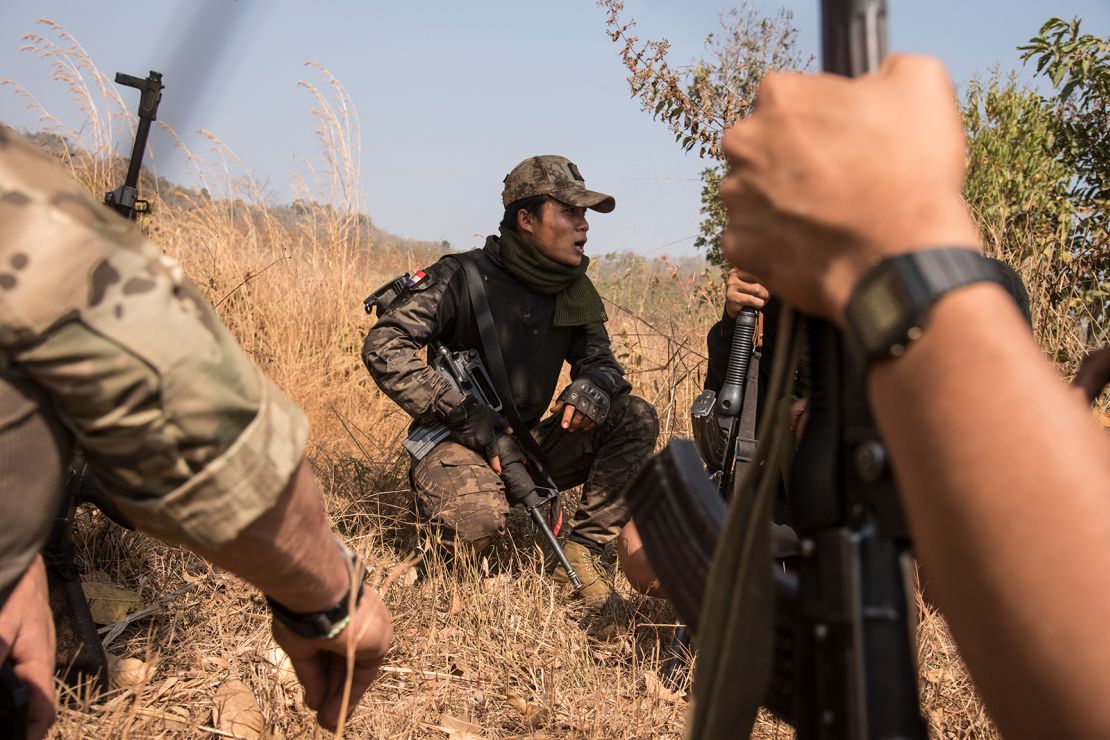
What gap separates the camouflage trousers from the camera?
12.2ft

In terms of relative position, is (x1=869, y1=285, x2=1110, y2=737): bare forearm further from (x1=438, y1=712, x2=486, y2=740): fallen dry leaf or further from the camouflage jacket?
the camouflage jacket

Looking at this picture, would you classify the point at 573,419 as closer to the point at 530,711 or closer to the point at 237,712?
the point at 530,711

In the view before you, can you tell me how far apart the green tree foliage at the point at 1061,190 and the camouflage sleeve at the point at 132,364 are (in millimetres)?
4881

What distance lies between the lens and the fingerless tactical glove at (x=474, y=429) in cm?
398

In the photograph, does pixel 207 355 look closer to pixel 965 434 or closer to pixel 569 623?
pixel 965 434

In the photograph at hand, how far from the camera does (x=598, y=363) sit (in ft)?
15.0

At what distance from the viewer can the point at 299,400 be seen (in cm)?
553

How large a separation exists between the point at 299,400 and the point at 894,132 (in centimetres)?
513

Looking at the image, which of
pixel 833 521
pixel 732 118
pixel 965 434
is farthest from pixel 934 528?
pixel 732 118

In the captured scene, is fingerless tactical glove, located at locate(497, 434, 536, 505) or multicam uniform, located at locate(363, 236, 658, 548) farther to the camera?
fingerless tactical glove, located at locate(497, 434, 536, 505)

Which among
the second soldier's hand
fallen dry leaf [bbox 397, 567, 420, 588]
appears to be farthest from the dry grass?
the second soldier's hand

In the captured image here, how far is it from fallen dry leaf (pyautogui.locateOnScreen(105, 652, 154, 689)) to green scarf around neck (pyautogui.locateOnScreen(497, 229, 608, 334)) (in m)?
2.50

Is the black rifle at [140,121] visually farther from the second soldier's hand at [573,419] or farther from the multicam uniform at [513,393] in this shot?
the second soldier's hand at [573,419]

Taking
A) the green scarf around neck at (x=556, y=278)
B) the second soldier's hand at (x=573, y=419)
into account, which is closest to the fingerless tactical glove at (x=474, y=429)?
the second soldier's hand at (x=573, y=419)
